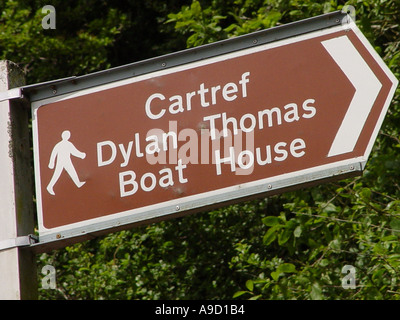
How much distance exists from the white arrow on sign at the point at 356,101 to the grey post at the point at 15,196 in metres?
0.89

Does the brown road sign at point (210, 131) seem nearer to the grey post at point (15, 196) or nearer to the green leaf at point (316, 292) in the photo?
the grey post at point (15, 196)

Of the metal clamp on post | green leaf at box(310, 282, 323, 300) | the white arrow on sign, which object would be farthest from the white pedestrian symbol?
green leaf at box(310, 282, 323, 300)

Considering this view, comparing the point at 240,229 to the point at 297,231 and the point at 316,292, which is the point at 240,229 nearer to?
the point at 297,231

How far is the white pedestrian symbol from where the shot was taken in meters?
2.00

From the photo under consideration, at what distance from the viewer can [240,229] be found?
22.2 ft

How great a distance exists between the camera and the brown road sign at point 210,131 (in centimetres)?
185

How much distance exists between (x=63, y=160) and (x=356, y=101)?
2.80ft

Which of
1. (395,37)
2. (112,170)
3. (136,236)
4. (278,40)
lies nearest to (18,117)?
(112,170)

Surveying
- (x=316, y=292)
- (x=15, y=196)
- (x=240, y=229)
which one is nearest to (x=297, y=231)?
(x=316, y=292)

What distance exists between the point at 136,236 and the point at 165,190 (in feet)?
14.8

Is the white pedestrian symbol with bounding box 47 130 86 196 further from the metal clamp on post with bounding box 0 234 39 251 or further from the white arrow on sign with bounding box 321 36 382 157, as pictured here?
the white arrow on sign with bounding box 321 36 382 157

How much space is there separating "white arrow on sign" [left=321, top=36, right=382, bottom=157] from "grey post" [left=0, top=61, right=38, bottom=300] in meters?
0.89

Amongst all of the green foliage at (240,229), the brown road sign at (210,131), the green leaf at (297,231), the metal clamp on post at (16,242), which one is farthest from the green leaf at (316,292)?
the metal clamp on post at (16,242)

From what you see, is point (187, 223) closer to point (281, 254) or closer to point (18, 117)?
point (281, 254)
